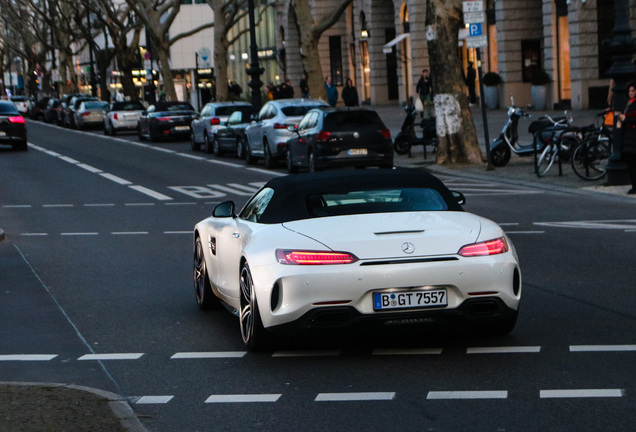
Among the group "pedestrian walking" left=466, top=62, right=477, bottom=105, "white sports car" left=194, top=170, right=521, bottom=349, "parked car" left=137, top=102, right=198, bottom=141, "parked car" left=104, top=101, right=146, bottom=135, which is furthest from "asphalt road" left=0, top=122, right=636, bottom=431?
"parked car" left=104, top=101, right=146, bottom=135

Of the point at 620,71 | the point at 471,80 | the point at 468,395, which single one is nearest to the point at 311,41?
the point at 471,80

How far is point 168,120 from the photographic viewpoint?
153ft

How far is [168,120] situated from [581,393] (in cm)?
4050

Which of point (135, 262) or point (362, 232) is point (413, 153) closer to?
point (135, 262)

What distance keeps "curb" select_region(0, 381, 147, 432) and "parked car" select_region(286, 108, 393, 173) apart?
19.2 meters

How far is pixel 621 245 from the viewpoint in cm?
1377

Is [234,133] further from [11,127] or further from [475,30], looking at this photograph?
[475,30]

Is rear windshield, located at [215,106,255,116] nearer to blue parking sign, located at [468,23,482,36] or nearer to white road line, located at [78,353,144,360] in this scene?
blue parking sign, located at [468,23,482,36]

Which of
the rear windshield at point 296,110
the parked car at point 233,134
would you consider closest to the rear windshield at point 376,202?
the rear windshield at point 296,110

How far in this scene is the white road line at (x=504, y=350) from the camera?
829 cm

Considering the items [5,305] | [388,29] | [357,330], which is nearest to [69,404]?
[357,330]

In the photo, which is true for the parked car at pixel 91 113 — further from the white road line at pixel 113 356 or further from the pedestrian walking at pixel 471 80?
the white road line at pixel 113 356

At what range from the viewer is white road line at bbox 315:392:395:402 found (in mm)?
7074

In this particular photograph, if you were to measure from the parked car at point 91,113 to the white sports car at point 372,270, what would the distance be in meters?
54.2
